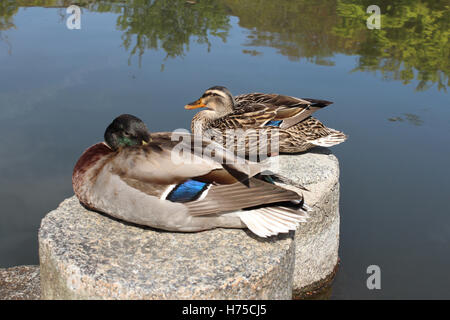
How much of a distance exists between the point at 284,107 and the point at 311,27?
16.9 ft

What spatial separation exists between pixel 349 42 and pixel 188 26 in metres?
2.47

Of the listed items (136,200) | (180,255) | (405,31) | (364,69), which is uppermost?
(405,31)

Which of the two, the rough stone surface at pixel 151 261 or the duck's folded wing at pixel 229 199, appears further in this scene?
the duck's folded wing at pixel 229 199

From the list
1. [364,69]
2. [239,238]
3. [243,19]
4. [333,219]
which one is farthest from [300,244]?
[243,19]

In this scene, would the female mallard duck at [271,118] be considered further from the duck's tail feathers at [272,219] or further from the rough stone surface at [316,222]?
the duck's tail feathers at [272,219]

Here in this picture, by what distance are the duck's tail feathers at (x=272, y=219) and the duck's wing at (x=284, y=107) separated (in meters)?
1.31

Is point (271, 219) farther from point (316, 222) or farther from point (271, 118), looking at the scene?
point (271, 118)

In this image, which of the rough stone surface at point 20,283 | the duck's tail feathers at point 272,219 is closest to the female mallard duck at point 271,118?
the duck's tail feathers at point 272,219

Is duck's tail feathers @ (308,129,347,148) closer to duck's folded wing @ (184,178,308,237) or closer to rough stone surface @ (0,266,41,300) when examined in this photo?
duck's folded wing @ (184,178,308,237)

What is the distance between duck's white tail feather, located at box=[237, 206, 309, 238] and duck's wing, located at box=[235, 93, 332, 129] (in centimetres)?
132

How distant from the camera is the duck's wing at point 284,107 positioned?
160 inches

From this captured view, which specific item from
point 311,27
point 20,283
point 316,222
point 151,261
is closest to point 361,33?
point 311,27

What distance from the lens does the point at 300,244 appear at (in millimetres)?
3594
